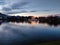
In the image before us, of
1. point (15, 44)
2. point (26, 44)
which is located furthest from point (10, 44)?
point (26, 44)

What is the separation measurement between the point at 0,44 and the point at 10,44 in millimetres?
1543

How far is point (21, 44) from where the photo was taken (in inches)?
820

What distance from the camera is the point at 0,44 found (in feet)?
70.1

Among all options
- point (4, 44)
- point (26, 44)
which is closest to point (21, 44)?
point (26, 44)

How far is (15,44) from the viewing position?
2112 cm

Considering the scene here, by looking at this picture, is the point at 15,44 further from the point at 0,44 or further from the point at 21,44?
the point at 0,44

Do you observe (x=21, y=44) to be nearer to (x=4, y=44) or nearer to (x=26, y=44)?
(x=26, y=44)

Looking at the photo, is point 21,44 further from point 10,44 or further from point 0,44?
point 0,44

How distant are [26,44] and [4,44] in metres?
3.30

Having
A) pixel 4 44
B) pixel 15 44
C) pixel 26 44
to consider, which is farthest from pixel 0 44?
pixel 26 44

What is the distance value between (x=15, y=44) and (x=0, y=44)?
2292mm

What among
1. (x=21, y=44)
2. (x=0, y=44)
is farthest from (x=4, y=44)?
(x=21, y=44)

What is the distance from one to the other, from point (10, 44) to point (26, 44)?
244 centimetres

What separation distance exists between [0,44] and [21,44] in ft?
10.6
